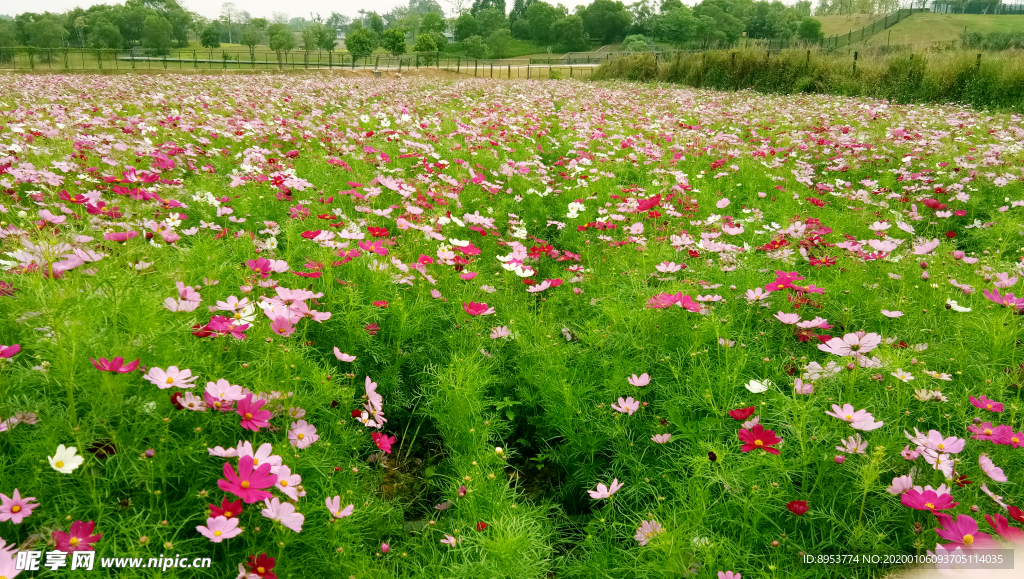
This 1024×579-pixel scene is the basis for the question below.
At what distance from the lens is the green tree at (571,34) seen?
7725 cm

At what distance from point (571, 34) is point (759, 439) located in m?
85.6

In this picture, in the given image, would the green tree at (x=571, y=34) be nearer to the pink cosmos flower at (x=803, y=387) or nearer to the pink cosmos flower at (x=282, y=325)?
the pink cosmos flower at (x=803, y=387)

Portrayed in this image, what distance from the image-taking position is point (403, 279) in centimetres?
273

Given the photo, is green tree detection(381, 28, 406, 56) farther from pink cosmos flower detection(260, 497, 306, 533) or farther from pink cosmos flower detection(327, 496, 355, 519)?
pink cosmos flower detection(260, 497, 306, 533)

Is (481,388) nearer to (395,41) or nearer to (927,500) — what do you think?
(927,500)

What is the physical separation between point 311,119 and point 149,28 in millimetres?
69009

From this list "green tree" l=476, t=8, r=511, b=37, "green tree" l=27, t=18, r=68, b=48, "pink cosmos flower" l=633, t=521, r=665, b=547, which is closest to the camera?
"pink cosmos flower" l=633, t=521, r=665, b=547

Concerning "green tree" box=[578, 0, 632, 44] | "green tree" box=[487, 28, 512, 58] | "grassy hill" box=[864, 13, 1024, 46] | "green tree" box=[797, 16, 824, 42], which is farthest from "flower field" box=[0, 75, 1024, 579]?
"green tree" box=[578, 0, 632, 44]

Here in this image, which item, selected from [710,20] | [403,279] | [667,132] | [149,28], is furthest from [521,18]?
[403,279]

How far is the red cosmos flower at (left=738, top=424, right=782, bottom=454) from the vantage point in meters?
1.53

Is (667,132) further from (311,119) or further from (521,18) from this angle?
(521,18)

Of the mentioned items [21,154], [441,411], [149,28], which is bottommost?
[441,411]

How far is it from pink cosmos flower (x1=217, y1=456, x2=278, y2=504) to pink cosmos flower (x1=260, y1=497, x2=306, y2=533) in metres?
0.04

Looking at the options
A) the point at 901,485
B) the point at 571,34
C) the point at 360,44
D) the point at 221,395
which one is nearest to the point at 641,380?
the point at 901,485
